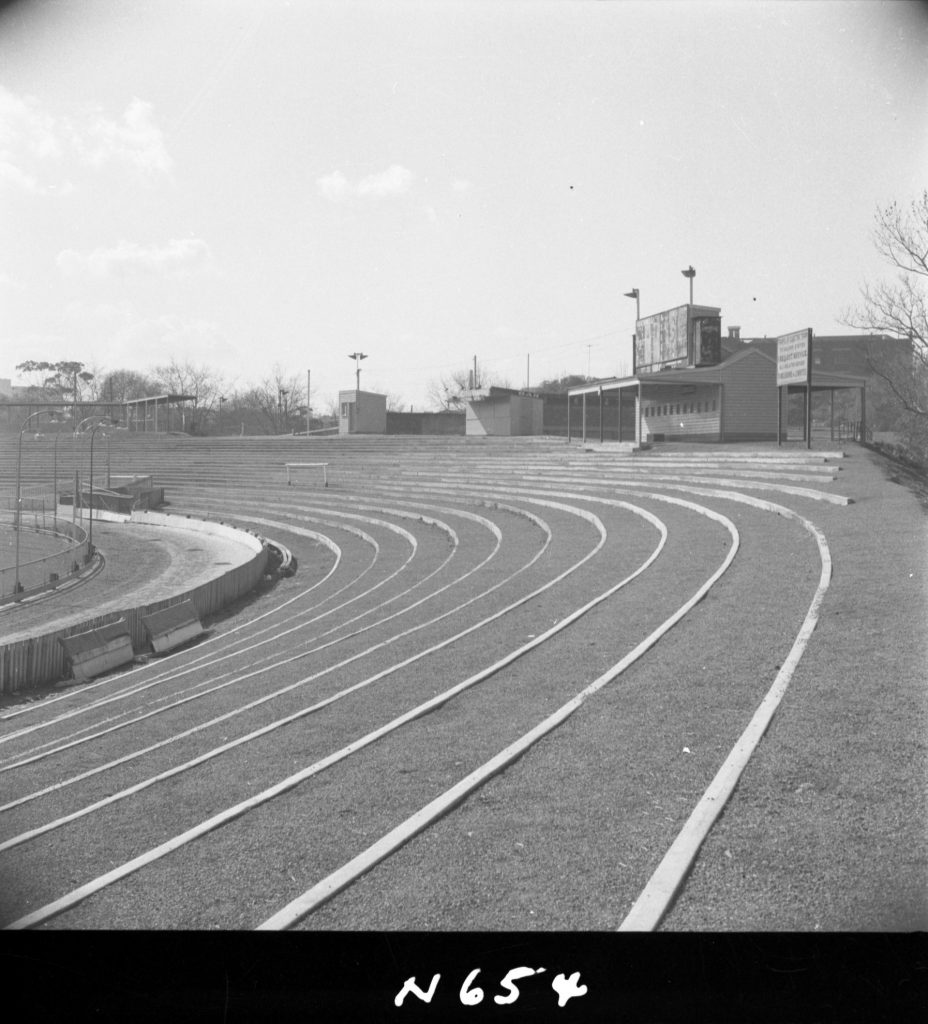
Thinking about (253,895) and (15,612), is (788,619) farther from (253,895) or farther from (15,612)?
(15,612)

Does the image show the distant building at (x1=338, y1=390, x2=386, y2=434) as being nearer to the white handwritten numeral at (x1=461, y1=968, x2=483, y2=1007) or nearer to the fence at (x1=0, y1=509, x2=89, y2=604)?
the fence at (x1=0, y1=509, x2=89, y2=604)

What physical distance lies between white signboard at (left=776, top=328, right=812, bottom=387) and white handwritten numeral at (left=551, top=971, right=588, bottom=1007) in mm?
25567

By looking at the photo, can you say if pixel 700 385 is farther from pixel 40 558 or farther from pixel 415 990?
pixel 415 990

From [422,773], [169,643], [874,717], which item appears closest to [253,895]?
[422,773]

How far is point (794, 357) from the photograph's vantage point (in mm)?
28125

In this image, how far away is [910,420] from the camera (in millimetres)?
28469

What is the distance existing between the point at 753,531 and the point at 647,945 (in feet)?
42.1

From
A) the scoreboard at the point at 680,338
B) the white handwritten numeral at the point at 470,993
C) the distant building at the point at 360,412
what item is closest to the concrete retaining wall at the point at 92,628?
the white handwritten numeral at the point at 470,993

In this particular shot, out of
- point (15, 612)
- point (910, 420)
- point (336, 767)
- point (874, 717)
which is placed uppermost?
point (910, 420)

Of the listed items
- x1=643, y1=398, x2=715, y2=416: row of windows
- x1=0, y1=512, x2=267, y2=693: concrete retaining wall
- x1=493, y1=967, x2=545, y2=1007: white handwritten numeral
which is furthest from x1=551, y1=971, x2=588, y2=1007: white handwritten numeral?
x1=643, y1=398, x2=715, y2=416: row of windows

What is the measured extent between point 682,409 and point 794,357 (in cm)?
952

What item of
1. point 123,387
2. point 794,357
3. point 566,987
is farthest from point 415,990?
point 123,387

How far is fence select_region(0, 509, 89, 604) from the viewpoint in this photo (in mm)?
26766

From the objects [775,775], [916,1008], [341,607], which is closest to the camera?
[916,1008]
